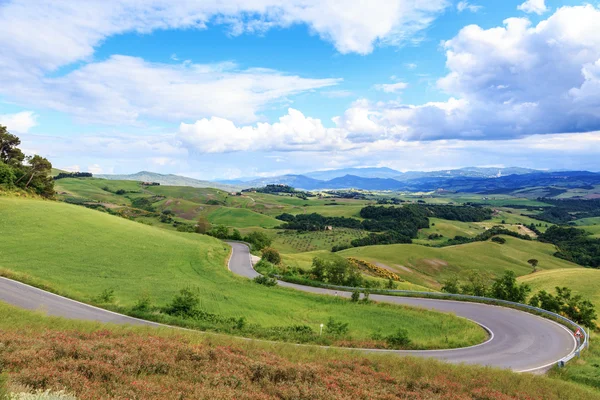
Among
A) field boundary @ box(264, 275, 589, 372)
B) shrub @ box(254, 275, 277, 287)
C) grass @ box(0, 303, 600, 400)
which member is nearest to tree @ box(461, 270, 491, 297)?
field boundary @ box(264, 275, 589, 372)

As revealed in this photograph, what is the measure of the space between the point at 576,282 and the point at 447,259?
4157 centimetres

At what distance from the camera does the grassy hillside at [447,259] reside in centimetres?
9325

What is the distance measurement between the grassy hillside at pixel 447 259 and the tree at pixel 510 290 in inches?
1511

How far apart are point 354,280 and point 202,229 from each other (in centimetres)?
5934

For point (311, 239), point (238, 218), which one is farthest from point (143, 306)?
point (238, 218)

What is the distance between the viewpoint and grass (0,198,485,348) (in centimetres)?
3108

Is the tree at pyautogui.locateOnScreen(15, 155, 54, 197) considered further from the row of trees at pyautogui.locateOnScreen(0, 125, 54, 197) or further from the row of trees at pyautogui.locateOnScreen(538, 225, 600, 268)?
the row of trees at pyautogui.locateOnScreen(538, 225, 600, 268)

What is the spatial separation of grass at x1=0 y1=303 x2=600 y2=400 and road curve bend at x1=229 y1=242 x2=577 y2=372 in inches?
318

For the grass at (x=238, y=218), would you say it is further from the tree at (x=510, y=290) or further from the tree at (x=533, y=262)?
the tree at (x=510, y=290)

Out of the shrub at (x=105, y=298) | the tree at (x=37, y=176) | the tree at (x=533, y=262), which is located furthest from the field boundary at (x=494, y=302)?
the tree at (x=533, y=262)

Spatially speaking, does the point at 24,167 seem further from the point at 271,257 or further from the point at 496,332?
the point at 496,332

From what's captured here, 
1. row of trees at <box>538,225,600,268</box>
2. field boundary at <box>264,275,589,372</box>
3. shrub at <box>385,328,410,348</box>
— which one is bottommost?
row of trees at <box>538,225,600,268</box>

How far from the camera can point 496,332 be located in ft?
104

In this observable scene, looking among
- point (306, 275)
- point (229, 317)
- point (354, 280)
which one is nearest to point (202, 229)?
point (306, 275)
